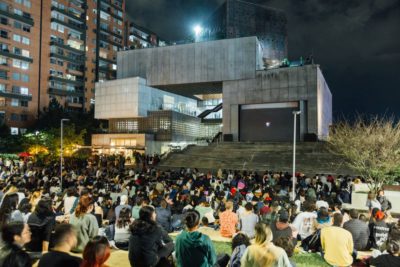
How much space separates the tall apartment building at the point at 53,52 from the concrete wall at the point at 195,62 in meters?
21.7

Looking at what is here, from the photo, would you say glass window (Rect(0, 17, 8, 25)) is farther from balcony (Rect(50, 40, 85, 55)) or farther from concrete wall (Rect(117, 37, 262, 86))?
concrete wall (Rect(117, 37, 262, 86))

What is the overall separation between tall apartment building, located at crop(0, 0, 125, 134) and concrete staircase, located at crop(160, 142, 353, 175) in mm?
38128

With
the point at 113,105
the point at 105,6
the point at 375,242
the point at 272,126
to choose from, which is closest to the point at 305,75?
the point at 272,126

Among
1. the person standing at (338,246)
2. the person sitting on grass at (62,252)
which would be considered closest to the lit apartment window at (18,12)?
the person sitting on grass at (62,252)

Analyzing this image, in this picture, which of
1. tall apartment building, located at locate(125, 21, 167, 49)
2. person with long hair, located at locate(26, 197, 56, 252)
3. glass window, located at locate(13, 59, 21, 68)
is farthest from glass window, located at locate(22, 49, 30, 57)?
person with long hair, located at locate(26, 197, 56, 252)

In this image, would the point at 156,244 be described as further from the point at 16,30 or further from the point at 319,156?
the point at 16,30

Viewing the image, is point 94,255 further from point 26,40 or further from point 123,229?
point 26,40

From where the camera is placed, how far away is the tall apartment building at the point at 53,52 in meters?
54.8

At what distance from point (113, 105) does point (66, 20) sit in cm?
3162

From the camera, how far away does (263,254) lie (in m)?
4.21

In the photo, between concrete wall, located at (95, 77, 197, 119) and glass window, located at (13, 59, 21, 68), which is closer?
concrete wall, located at (95, 77, 197, 119)

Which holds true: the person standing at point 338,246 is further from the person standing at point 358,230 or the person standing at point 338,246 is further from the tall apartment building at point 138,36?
the tall apartment building at point 138,36

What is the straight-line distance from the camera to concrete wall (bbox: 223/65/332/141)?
3812cm

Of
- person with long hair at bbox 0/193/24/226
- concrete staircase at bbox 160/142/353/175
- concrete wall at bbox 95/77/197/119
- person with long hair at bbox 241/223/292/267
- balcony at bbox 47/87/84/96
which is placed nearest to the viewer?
person with long hair at bbox 241/223/292/267
